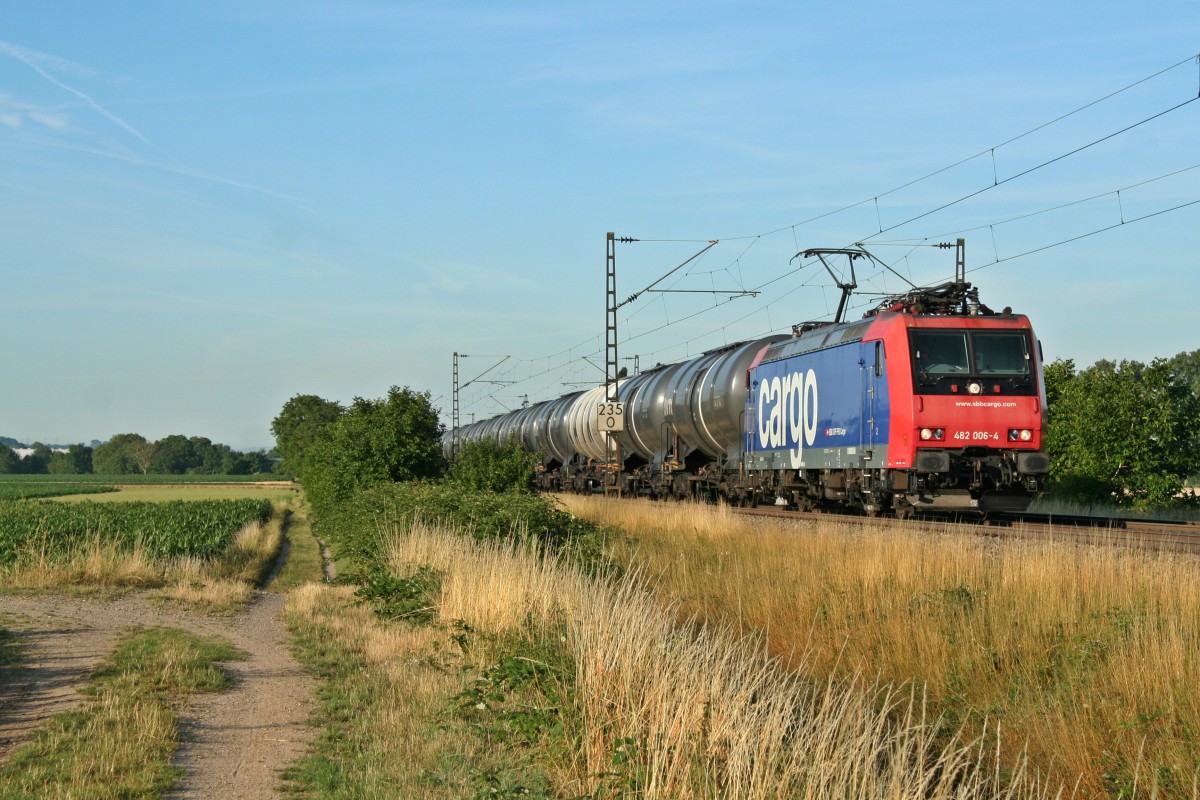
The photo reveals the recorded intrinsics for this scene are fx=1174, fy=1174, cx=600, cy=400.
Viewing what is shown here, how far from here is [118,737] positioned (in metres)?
8.49

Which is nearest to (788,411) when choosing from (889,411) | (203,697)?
(889,411)

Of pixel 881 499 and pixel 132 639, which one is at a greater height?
pixel 881 499

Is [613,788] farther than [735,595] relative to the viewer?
No

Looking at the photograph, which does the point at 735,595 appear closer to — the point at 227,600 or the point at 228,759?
the point at 228,759

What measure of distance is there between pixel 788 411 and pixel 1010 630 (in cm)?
1502

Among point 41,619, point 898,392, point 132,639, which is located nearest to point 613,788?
point 132,639

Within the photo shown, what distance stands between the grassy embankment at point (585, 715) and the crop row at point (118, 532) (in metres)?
12.4

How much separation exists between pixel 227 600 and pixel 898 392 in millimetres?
11417

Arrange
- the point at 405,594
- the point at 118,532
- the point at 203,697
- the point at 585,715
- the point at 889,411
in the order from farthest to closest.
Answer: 1. the point at 118,532
2. the point at 889,411
3. the point at 405,594
4. the point at 203,697
5. the point at 585,715

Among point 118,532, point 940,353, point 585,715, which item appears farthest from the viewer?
point 118,532

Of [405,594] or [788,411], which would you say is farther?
[788,411]

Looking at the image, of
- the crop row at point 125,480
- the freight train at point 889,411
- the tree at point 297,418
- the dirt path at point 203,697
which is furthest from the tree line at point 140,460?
the dirt path at point 203,697

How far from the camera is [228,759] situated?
27.5 feet

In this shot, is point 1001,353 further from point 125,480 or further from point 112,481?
point 125,480
